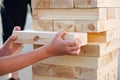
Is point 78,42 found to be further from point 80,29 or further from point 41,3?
point 41,3

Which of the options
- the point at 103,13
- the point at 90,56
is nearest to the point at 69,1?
the point at 103,13

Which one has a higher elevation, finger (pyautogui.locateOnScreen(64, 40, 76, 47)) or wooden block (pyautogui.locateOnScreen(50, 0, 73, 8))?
wooden block (pyautogui.locateOnScreen(50, 0, 73, 8))

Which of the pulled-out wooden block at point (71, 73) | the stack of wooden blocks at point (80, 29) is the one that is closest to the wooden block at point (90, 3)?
the stack of wooden blocks at point (80, 29)

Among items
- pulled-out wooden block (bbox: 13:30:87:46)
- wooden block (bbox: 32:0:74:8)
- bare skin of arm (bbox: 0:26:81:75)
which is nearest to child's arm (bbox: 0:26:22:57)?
pulled-out wooden block (bbox: 13:30:87:46)

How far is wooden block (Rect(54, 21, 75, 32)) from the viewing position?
1683mm

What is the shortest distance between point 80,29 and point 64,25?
0.30ft

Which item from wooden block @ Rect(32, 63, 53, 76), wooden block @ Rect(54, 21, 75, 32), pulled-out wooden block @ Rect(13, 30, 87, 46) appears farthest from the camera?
wooden block @ Rect(32, 63, 53, 76)

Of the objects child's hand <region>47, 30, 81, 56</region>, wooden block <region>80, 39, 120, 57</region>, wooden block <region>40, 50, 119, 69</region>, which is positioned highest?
child's hand <region>47, 30, 81, 56</region>

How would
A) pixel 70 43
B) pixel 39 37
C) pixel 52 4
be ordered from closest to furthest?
pixel 70 43, pixel 39 37, pixel 52 4

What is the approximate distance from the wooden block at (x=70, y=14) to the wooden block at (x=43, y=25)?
0.8 inches

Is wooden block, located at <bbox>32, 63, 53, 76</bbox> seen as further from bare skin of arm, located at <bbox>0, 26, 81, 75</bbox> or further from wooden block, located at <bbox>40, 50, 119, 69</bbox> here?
bare skin of arm, located at <bbox>0, 26, 81, 75</bbox>

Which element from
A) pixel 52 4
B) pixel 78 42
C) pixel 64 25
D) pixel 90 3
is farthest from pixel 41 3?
pixel 78 42

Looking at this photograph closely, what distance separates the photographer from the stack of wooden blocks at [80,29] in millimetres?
1634

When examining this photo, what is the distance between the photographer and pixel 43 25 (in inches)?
69.1
